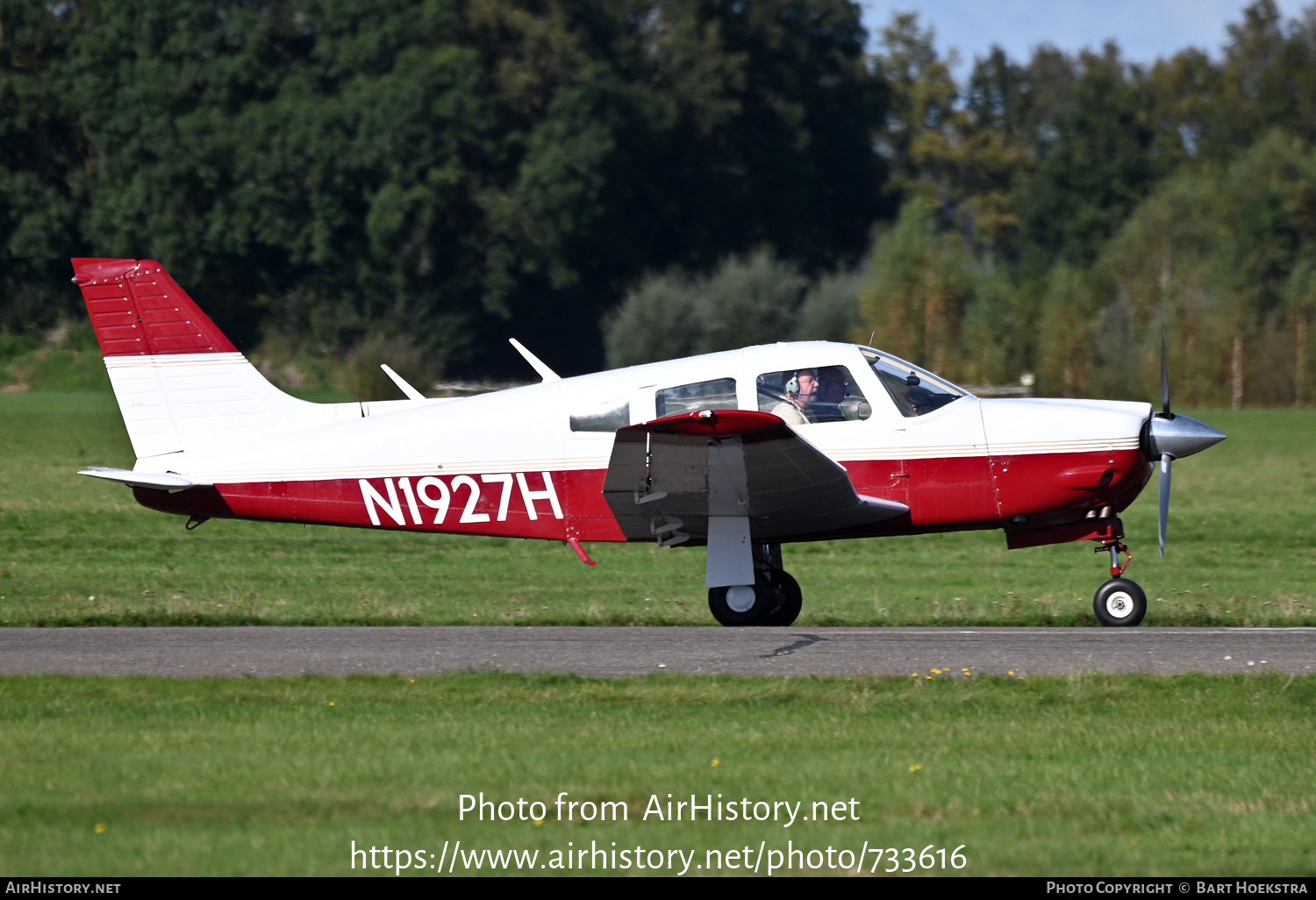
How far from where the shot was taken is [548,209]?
47.5 m

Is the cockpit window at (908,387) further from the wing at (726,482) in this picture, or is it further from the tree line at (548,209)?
the tree line at (548,209)

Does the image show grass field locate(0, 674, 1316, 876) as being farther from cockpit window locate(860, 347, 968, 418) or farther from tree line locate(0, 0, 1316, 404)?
tree line locate(0, 0, 1316, 404)

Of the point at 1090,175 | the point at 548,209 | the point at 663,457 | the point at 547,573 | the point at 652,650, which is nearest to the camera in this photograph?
the point at 652,650

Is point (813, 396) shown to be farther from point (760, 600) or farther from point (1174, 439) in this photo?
point (1174, 439)

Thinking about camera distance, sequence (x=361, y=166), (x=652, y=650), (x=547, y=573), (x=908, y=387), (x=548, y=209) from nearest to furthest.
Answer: (x=652, y=650), (x=908, y=387), (x=547, y=573), (x=361, y=166), (x=548, y=209)

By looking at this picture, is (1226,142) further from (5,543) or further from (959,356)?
(5,543)

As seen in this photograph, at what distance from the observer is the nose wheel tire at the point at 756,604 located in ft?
36.6

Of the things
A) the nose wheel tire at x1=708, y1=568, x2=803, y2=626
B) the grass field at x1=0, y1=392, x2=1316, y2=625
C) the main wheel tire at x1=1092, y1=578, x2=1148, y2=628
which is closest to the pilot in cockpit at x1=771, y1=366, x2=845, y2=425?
the nose wheel tire at x1=708, y1=568, x2=803, y2=626

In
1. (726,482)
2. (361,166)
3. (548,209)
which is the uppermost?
(361,166)

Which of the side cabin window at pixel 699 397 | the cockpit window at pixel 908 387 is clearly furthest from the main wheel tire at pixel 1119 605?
the side cabin window at pixel 699 397

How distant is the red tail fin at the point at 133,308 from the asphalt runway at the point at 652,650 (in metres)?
2.14

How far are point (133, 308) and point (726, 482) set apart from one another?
477 centimetres

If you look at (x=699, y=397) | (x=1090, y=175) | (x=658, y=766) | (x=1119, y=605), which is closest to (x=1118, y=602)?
(x=1119, y=605)

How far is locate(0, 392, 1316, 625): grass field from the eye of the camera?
486 inches
